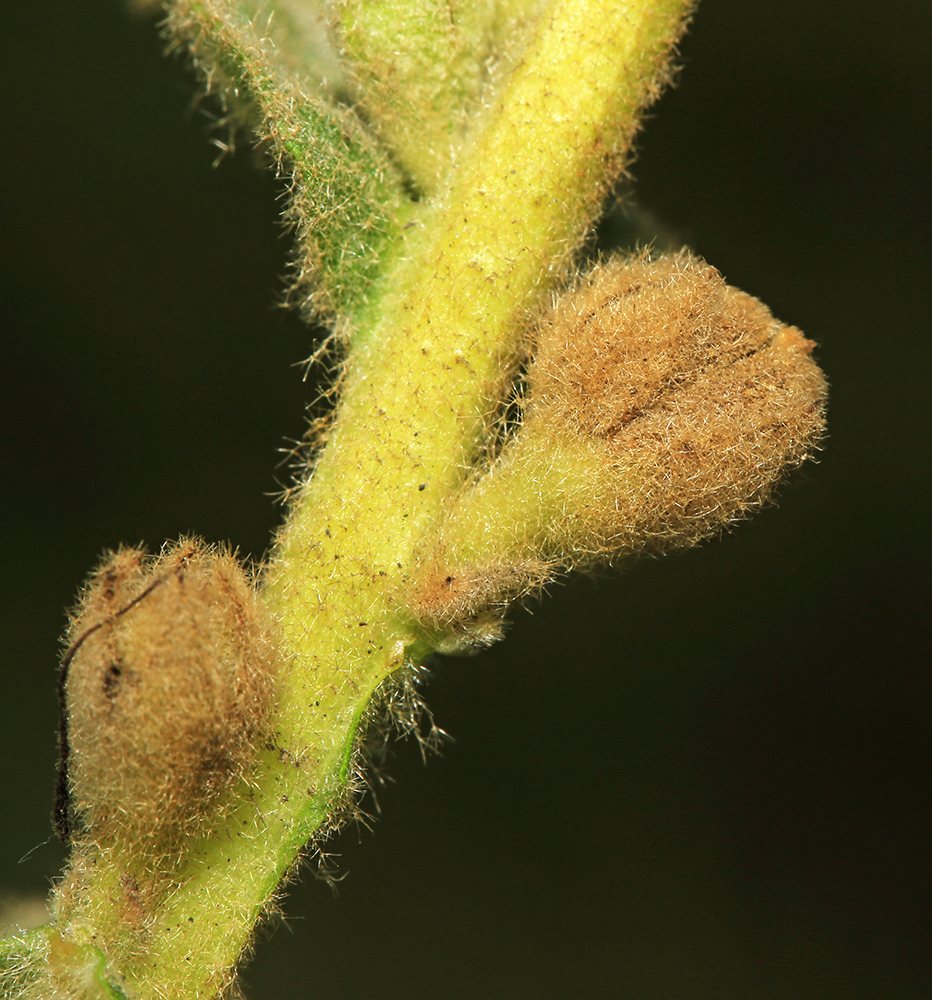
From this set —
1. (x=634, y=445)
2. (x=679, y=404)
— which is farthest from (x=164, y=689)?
(x=679, y=404)

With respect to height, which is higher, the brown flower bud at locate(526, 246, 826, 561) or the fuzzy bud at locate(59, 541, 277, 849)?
the brown flower bud at locate(526, 246, 826, 561)

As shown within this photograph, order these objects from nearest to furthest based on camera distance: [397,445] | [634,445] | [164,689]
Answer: [164,689] < [634,445] < [397,445]

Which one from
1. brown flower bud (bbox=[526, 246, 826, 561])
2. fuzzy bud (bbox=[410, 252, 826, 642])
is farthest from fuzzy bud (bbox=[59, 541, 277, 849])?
brown flower bud (bbox=[526, 246, 826, 561])

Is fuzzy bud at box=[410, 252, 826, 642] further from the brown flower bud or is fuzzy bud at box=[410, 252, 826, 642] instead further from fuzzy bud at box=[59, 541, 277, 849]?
fuzzy bud at box=[59, 541, 277, 849]

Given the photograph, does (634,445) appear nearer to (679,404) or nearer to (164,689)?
(679,404)

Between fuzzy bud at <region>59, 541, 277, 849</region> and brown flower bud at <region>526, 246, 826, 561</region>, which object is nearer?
fuzzy bud at <region>59, 541, 277, 849</region>

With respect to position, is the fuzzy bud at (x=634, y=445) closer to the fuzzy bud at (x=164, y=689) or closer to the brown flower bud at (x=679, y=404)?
the brown flower bud at (x=679, y=404)

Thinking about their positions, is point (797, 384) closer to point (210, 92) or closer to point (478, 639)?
point (478, 639)

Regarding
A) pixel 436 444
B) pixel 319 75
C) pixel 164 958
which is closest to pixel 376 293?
pixel 436 444
